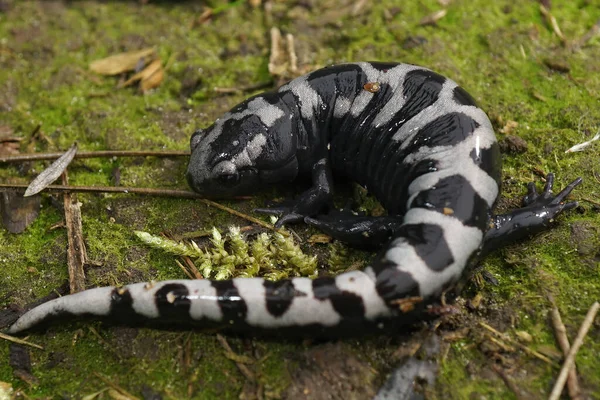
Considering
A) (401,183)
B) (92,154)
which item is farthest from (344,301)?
(92,154)

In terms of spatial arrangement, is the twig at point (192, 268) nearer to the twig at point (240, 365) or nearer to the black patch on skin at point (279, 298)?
the twig at point (240, 365)

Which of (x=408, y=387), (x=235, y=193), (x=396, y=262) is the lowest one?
(x=408, y=387)

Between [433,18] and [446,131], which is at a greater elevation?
[433,18]

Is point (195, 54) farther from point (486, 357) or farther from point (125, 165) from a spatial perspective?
point (486, 357)

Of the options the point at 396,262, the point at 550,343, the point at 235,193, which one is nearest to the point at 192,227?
the point at 235,193

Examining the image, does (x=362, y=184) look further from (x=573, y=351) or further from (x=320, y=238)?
(x=573, y=351)
